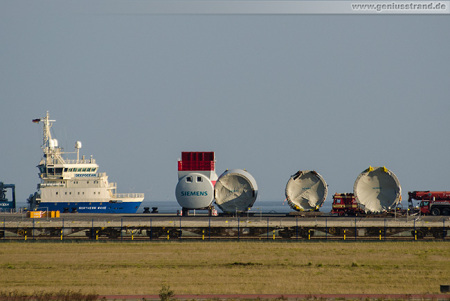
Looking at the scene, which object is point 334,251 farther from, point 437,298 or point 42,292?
point 42,292

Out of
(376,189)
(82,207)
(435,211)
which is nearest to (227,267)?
(376,189)

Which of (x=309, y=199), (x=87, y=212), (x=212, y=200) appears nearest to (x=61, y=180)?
(x=87, y=212)

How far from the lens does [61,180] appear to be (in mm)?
105562

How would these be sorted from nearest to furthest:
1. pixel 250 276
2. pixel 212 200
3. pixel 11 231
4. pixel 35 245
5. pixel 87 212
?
pixel 250 276
pixel 35 245
pixel 11 231
pixel 212 200
pixel 87 212

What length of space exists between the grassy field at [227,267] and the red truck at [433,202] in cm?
3204

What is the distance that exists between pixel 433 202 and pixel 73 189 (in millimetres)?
55498

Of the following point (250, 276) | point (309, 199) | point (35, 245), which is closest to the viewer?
point (250, 276)

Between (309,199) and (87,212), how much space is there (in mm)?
42897

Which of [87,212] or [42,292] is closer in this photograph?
[42,292]

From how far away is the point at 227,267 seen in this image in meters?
37.3

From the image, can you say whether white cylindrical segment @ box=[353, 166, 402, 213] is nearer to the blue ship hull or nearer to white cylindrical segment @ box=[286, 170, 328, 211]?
white cylindrical segment @ box=[286, 170, 328, 211]

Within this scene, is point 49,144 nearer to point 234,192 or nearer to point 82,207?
point 82,207

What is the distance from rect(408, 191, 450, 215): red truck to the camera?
78062mm

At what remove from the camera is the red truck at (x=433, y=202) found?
7806 cm
